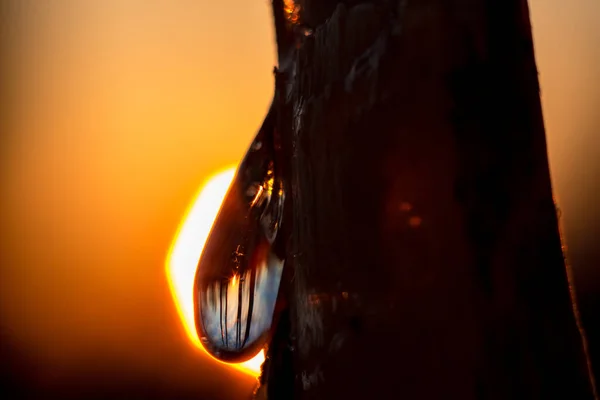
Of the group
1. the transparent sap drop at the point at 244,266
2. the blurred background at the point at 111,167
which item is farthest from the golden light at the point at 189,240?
the transparent sap drop at the point at 244,266

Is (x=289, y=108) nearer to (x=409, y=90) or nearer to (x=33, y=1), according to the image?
(x=409, y=90)

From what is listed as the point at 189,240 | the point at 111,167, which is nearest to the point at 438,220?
the point at 189,240

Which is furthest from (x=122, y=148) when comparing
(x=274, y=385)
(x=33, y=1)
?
(x=274, y=385)

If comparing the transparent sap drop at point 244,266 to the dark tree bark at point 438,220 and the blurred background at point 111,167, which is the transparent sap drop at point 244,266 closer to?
the dark tree bark at point 438,220

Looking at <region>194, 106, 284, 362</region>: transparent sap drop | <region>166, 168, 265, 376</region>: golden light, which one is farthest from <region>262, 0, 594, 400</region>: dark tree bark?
<region>166, 168, 265, 376</region>: golden light

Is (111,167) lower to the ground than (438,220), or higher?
higher

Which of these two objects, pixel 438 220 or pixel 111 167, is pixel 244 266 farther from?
pixel 111 167
